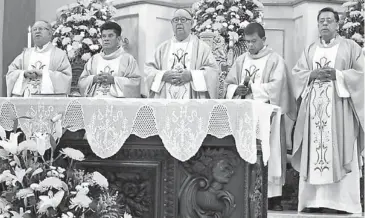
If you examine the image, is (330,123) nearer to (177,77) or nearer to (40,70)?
(177,77)

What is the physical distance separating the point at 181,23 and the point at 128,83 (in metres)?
0.78

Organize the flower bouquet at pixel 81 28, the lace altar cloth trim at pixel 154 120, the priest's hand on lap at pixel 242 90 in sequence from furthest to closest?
the flower bouquet at pixel 81 28
the priest's hand on lap at pixel 242 90
the lace altar cloth trim at pixel 154 120

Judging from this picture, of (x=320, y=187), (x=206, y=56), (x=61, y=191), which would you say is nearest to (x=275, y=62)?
(x=206, y=56)

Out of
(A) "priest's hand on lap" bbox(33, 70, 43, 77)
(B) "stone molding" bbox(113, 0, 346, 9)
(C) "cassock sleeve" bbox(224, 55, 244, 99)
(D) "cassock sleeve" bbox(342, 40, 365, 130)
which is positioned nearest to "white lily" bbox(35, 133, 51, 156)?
(A) "priest's hand on lap" bbox(33, 70, 43, 77)

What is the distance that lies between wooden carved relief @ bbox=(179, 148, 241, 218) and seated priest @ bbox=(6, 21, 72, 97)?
9.18ft

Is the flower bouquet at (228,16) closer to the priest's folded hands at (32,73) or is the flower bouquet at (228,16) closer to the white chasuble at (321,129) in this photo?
the white chasuble at (321,129)

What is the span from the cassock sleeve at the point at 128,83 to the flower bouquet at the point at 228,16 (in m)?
0.97

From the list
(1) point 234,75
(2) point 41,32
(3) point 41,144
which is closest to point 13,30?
(2) point 41,32

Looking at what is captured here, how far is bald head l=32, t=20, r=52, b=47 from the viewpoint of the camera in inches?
327

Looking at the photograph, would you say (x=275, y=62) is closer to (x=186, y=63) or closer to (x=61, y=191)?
(x=186, y=63)

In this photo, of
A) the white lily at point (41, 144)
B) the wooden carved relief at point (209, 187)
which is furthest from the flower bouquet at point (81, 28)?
the white lily at point (41, 144)

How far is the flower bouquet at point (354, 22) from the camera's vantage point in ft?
28.3

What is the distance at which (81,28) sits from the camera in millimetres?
9023

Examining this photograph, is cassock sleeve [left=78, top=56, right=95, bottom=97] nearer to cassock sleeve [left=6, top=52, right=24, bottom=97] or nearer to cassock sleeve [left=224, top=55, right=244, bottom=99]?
cassock sleeve [left=6, top=52, right=24, bottom=97]
